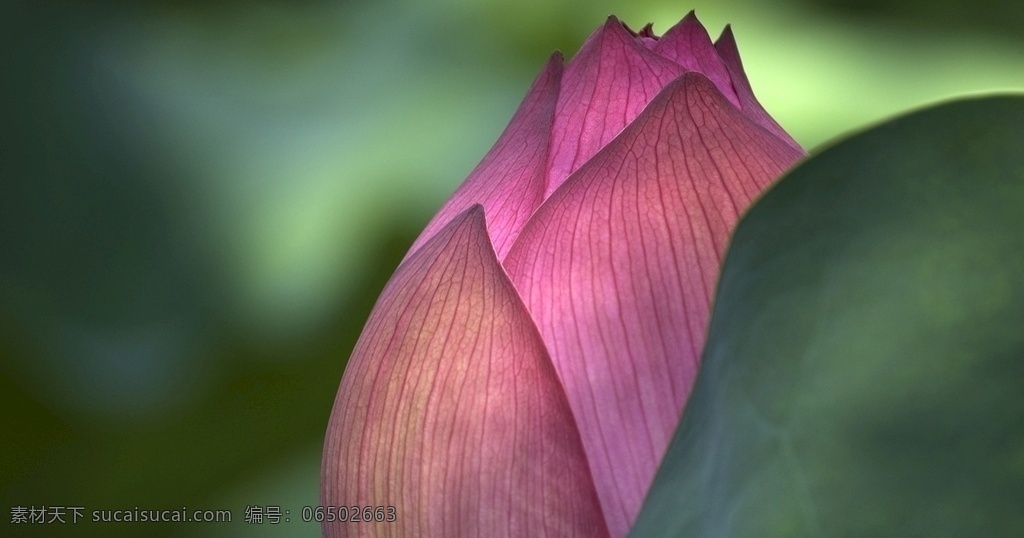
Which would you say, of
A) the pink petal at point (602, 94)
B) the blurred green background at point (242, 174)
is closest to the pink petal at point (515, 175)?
the pink petal at point (602, 94)

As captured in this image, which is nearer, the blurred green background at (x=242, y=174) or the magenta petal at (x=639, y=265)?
the magenta petal at (x=639, y=265)

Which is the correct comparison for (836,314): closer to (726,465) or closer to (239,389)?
(726,465)

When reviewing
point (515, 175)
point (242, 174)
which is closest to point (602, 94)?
point (515, 175)

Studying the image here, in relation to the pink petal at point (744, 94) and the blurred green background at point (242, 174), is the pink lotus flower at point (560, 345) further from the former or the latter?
the blurred green background at point (242, 174)

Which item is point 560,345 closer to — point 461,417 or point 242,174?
point 461,417

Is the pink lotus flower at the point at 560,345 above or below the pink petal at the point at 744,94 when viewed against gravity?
below

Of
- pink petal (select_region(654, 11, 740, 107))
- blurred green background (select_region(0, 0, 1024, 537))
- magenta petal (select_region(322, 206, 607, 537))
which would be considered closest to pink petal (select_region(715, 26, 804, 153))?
pink petal (select_region(654, 11, 740, 107))

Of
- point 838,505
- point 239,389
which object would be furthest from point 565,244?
point 239,389

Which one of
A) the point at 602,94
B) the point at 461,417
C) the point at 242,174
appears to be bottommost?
the point at 461,417
